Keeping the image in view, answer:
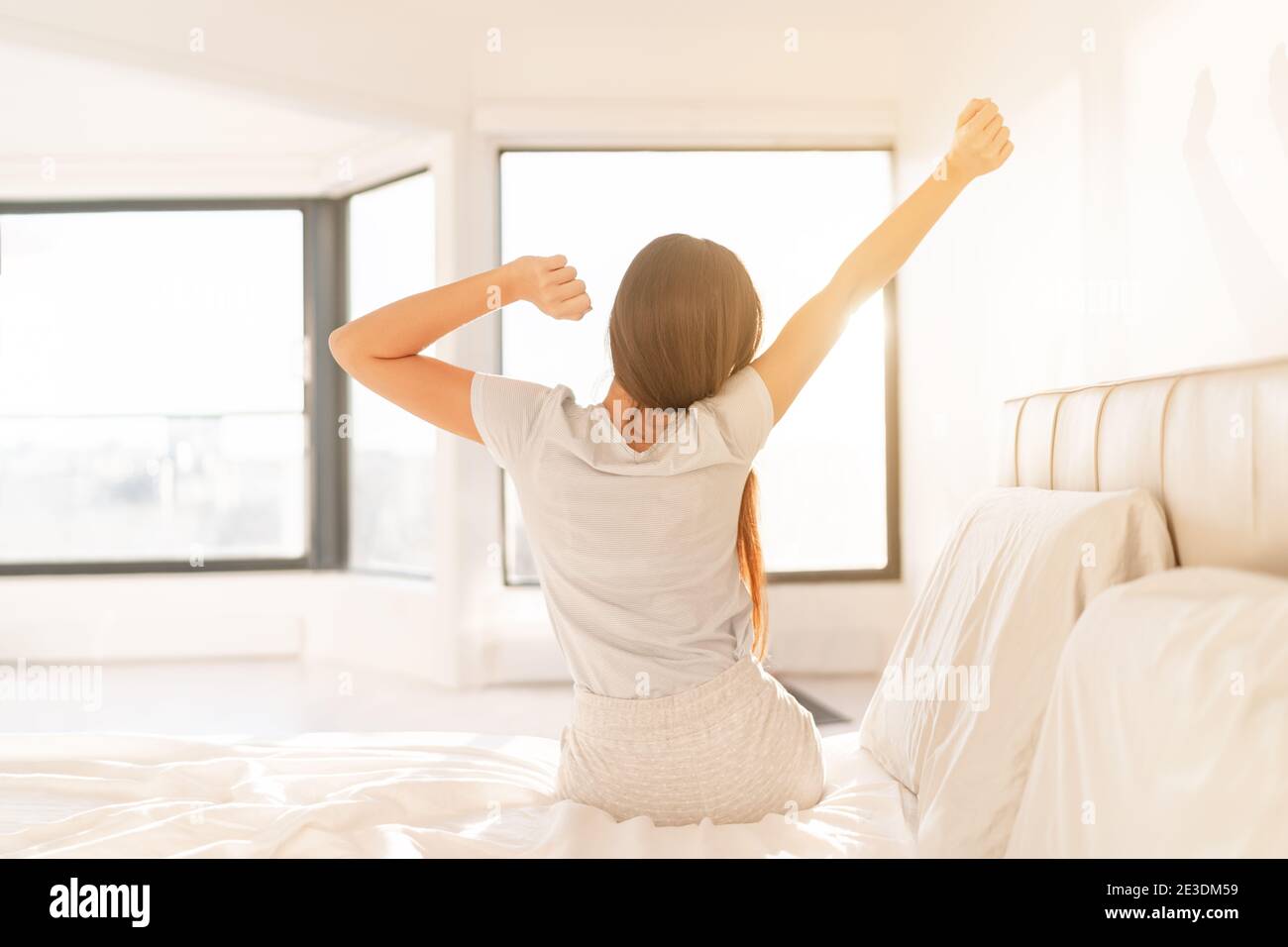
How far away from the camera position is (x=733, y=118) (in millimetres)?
3895

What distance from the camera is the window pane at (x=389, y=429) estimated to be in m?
4.11

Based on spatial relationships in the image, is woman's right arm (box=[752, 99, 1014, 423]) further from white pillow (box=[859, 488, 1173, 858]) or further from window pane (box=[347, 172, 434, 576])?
window pane (box=[347, 172, 434, 576])

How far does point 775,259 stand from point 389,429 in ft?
6.20

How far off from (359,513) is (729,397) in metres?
3.58

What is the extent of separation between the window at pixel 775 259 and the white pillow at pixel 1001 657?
269cm

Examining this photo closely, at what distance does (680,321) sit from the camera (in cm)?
114

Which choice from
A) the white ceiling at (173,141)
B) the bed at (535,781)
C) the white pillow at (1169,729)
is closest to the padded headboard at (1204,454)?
the bed at (535,781)

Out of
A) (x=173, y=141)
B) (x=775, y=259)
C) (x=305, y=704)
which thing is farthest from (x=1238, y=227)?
(x=173, y=141)

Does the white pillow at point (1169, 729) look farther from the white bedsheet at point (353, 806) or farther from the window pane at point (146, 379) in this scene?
the window pane at point (146, 379)

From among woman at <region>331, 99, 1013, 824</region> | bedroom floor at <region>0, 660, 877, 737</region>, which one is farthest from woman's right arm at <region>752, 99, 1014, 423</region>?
bedroom floor at <region>0, 660, 877, 737</region>

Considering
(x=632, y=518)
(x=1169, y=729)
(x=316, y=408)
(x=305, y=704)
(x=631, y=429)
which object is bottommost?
(x=305, y=704)

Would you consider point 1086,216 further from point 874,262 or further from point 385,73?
point 385,73
